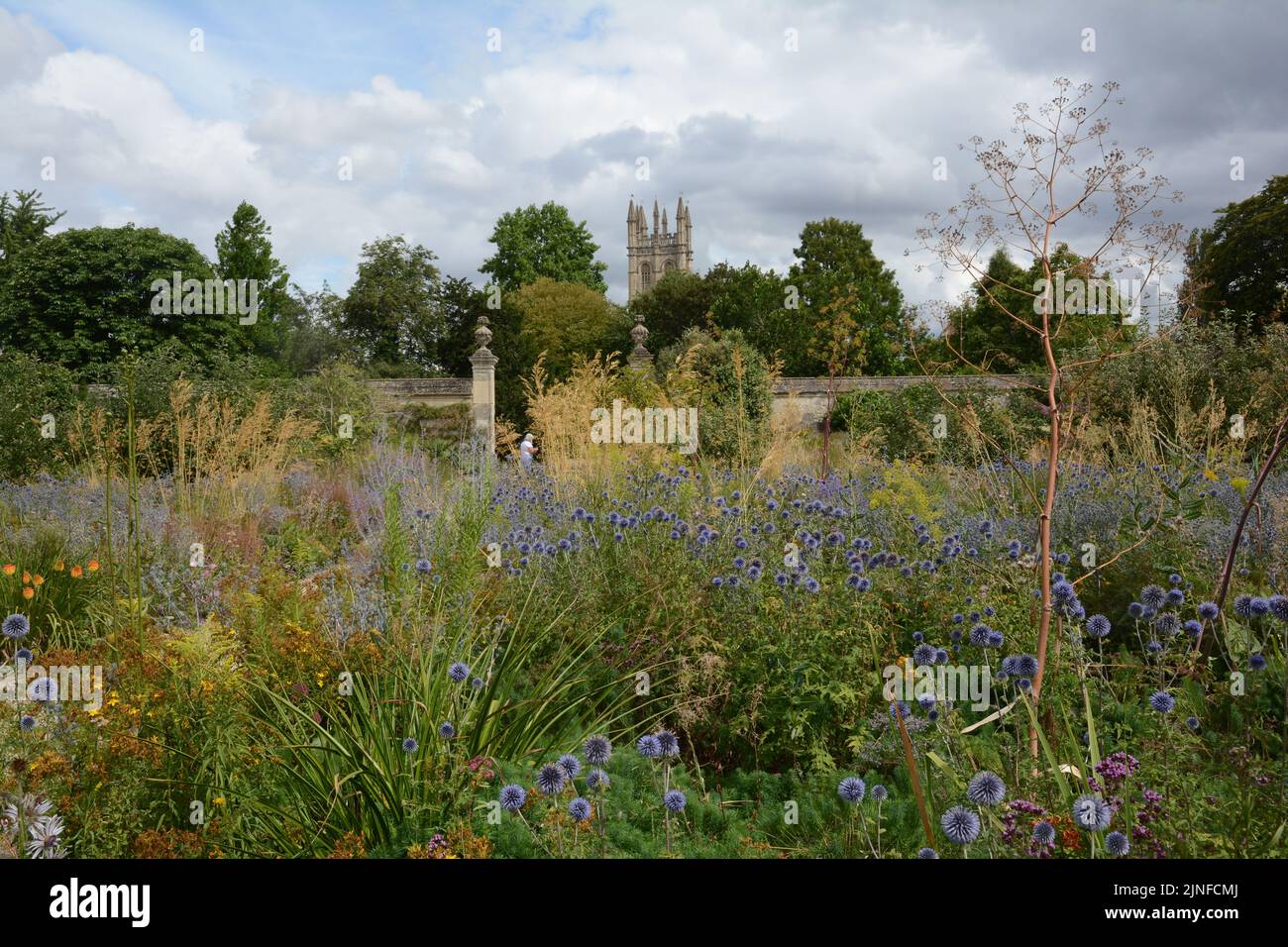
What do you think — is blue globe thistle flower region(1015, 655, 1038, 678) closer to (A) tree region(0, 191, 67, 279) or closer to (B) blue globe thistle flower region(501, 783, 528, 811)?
(B) blue globe thistle flower region(501, 783, 528, 811)

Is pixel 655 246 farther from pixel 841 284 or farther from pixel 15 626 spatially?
pixel 15 626

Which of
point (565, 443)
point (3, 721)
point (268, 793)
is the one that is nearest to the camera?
point (268, 793)

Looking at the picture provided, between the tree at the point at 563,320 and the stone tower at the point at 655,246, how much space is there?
3698cm

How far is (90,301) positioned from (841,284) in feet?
77.6

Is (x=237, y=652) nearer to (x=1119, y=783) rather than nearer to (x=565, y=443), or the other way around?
(x=1119, y=783)

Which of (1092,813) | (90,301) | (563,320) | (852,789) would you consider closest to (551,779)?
(852,789)

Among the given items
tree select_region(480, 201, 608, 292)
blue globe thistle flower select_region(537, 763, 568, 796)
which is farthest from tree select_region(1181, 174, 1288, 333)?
tree select_region(480, 201, 608, 292)

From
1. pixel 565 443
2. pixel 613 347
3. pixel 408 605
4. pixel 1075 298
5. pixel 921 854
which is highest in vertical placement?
pixel 613 347

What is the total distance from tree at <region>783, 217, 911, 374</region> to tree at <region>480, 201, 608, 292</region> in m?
11.4

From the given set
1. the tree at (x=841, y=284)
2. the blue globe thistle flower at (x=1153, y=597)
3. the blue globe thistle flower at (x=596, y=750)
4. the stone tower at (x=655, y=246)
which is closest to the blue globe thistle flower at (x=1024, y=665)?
the blue globe thistle flower at (x=1153, y=597)

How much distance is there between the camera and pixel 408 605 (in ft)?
10.6

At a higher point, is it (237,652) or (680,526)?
(680,526)
